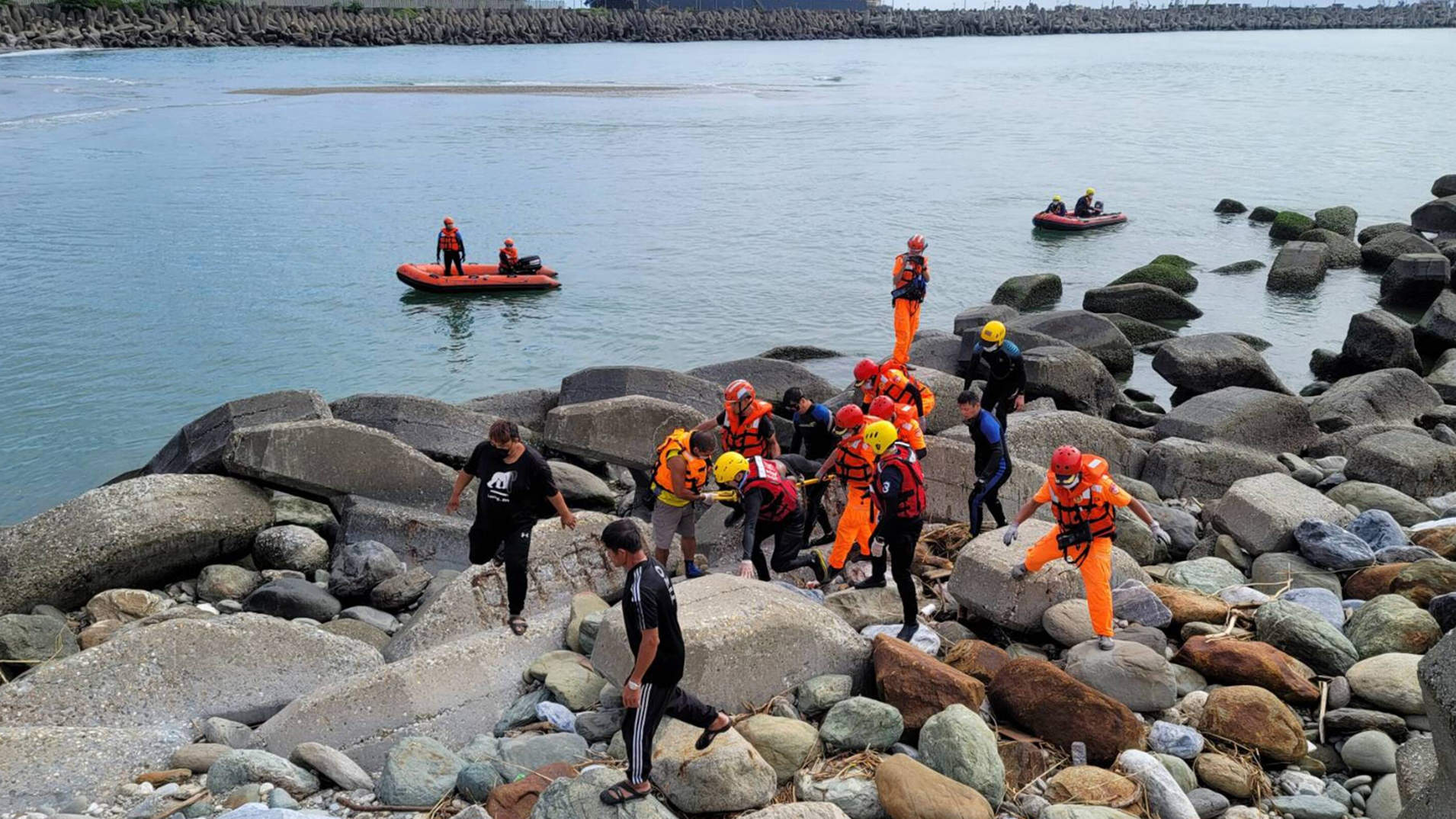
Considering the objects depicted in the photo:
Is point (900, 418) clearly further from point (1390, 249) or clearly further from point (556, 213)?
point (556, 213)

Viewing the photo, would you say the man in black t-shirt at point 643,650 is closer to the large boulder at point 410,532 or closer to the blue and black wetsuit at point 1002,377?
the large boulder at point 410,532

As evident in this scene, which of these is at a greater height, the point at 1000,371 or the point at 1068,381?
the point at 1000,371

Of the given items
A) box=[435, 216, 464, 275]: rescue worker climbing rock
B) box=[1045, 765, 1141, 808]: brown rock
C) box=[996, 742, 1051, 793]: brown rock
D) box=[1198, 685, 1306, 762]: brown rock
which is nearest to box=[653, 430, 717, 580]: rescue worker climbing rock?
box=[996, 742, 1051, 793]: brown rock

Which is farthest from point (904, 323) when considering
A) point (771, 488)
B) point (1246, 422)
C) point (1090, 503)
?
point (1090, 503)

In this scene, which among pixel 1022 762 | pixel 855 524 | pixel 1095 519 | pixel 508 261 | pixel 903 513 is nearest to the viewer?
pixel 1022 762

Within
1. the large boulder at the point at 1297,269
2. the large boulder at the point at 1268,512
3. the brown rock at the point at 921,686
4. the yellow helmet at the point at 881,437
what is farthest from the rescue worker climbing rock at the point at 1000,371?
the large boulder at the point at 1297,269

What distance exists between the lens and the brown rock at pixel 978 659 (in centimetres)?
848

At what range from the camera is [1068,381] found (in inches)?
719

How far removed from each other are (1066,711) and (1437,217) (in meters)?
34.5

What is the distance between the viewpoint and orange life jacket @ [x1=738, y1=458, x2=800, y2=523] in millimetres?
10117

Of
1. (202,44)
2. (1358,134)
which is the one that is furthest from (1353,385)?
(202,44)

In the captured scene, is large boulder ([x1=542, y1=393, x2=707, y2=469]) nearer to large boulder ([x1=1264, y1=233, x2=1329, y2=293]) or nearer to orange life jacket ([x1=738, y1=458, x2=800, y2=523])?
orange life jacket ([x1=738, y1=458, x2=800, y2=523])

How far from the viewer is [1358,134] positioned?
59469 mm

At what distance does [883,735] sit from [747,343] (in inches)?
727
